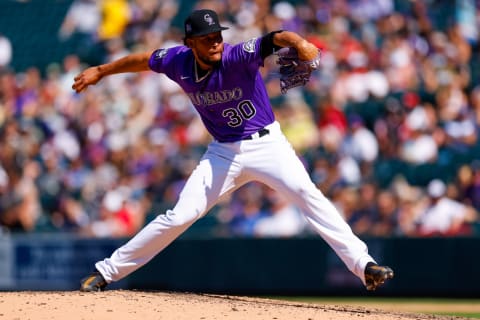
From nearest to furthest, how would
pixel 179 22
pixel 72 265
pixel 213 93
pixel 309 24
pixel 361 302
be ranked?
pixel 213 93 < pixel 361 302 < pixel 72 265 < pixel 309 24 < pixel 179 22

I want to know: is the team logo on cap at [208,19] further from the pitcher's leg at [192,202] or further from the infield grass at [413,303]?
the infield grass at [413,303]

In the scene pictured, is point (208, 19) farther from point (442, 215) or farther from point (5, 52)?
point (5, 52)

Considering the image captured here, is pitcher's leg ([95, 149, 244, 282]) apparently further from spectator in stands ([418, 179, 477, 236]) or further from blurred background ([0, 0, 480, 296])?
spectator in stands ([418, 179, 477, 236])

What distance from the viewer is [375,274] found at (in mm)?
6324

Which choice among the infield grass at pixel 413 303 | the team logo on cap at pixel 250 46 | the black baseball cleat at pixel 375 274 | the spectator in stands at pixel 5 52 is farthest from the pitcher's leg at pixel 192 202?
the spectator in stands at pixel 5 52

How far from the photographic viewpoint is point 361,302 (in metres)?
11.2

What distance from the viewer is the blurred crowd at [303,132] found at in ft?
37.6

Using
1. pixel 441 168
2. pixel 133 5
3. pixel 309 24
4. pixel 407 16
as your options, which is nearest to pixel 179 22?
pixel 133 5

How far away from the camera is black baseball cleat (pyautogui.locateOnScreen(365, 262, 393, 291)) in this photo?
6297 mm

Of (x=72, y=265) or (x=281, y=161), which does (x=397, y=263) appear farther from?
(x=281, y=161)

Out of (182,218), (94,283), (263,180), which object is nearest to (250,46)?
(263,180)

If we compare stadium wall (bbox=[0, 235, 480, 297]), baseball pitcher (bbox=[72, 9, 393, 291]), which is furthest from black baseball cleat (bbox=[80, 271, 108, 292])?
stadium wall (bbox=[0, 235, 480, 297])

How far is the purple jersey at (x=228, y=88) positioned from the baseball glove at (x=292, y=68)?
0.15m

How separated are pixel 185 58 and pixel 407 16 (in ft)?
22.4
